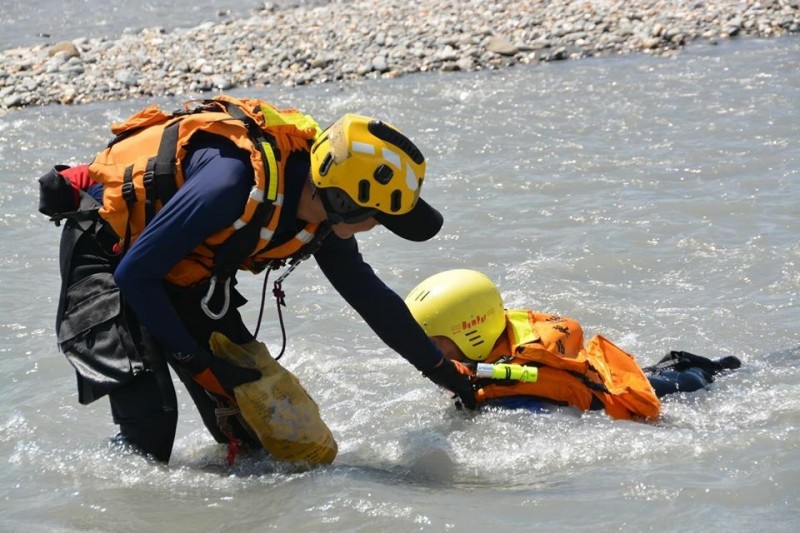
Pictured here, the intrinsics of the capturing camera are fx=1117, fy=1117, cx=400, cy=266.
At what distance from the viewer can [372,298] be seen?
458 centimetres

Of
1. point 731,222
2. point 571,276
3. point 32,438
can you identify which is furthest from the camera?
point 731,222

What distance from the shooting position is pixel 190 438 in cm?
521

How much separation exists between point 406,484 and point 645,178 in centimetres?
583

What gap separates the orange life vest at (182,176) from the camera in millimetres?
3965

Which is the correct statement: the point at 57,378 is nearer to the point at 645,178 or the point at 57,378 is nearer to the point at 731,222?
the point at 731,222

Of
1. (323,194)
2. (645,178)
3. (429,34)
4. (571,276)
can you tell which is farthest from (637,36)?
(323,194)

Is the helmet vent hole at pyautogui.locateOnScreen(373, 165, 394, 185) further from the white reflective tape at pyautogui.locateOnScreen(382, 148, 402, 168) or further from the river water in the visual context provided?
the river water

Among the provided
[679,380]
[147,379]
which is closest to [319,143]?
[147,379]

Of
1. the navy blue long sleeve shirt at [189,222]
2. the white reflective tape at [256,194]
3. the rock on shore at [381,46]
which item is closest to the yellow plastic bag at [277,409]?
the navy blue long sleeve shirt at [189,222]

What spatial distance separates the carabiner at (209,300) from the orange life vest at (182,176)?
48mm

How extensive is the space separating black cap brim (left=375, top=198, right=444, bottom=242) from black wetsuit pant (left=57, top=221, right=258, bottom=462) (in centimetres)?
80

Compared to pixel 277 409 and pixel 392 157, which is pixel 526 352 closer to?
pixel 277 409

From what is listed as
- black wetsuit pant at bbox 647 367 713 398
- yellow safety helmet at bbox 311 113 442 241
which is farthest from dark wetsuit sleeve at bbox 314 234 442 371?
black wetsuit pant at bbox 647 367 713 398

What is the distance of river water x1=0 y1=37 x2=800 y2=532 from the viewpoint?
159 inches
